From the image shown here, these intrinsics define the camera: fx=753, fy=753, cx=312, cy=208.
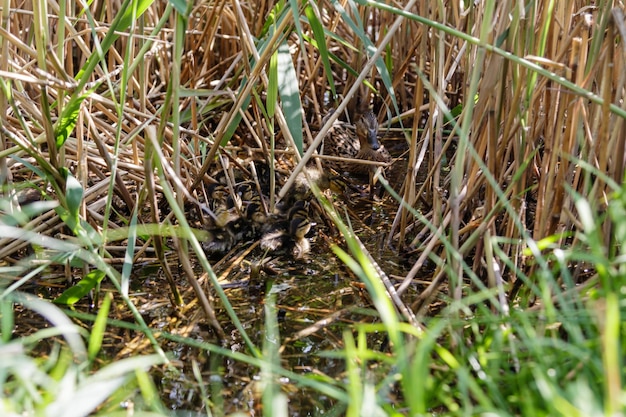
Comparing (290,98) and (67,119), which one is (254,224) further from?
(67,119)

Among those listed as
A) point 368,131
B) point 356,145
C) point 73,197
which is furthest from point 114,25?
point 356,145

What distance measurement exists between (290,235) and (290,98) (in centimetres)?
56

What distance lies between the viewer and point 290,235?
2.80m

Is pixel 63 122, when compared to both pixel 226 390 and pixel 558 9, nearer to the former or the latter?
pixel 226 390

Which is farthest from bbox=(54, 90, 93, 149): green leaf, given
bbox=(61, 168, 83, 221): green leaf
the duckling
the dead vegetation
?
the duckling

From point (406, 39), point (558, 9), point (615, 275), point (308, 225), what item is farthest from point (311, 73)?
point (615, 275)

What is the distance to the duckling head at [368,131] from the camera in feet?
12.6

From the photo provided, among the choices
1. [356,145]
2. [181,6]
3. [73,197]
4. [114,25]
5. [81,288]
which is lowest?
[356,145]

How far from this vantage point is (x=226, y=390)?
201 centimetres

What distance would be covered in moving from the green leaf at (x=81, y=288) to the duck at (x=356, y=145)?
1.66 m

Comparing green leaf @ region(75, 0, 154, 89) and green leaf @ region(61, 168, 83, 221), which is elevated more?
green leaf @ region(75, 0, 154, 89)

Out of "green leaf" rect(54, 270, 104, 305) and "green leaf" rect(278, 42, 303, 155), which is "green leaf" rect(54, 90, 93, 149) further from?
"green leaf" rect(278, 42, 303, 155)

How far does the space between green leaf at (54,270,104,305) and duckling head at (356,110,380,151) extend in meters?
1.85

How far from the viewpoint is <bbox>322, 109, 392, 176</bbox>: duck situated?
3.78m
